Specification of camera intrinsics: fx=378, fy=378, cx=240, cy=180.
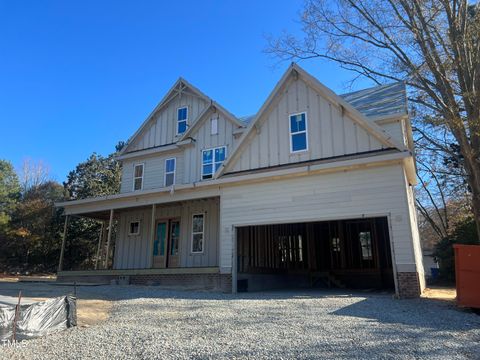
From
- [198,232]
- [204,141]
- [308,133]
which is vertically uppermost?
[204,141]

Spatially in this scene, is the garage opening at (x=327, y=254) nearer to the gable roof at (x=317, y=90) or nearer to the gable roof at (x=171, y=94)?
the gable roof at (x=317, y=90)

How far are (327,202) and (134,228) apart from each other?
11.3 m

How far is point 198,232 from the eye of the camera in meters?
17.7

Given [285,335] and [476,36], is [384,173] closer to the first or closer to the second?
[476,36]

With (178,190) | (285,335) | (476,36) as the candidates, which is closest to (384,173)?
(476,36)

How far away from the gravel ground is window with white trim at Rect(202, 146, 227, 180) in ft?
31.8

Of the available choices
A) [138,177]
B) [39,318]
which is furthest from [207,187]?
[39,318]

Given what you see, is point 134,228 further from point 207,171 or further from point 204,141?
point 204,141

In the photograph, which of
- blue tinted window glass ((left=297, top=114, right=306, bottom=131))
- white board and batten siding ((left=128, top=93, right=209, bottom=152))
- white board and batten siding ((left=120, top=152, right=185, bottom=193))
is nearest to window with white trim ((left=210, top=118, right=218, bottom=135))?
white board and batten siding ((left=128, top=93, right=209, bottom=152))

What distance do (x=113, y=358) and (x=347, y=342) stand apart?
330cm

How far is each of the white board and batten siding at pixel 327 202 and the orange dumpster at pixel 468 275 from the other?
1880mm

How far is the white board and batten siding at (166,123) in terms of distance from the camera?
1972 centimetres

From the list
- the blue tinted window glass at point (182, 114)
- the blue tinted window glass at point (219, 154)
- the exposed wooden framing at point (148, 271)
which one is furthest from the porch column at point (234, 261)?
the blue tinted window glass at point (182, 114)

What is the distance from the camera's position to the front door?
1827 cm
